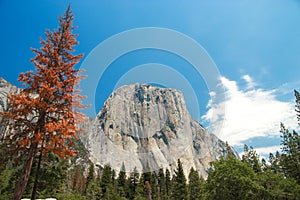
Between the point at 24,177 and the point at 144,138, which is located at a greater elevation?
the point at 144,138

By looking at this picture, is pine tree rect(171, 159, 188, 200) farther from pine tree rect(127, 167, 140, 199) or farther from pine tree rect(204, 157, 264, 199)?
pine tree rect(204, 157, 264, 199)

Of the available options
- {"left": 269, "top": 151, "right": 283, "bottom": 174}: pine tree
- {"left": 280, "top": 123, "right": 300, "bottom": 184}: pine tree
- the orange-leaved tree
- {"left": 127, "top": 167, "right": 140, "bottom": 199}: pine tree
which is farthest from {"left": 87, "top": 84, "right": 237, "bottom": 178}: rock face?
the orange-leaved tree

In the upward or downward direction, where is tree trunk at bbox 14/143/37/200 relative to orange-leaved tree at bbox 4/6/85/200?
downward

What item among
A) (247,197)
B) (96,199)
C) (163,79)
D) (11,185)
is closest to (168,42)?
(163,79)

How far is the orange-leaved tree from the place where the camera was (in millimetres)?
10023

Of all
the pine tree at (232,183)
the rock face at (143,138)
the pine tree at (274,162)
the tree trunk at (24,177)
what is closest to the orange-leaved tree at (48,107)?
the tree trunk at (24,177)

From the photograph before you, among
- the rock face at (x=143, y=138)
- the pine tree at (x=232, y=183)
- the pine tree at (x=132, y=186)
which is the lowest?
the pine tree at (x=232, y=183)

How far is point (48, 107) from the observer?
1055 cm

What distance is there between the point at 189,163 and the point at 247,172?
114 meters

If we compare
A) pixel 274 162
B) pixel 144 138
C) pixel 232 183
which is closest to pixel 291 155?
pixel 274 162

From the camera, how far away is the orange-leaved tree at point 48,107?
10.0 metres

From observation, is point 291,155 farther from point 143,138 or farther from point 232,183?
point 143,138

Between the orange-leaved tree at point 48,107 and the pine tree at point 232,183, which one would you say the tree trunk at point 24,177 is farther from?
the pine tree at point 232,183

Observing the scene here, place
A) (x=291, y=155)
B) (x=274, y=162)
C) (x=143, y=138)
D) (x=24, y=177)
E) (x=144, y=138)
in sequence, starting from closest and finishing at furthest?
(x=24, y=177)
(x=291, y=155)
(x=274, y=162)
(x=144, y=138)
(x=143, y=138)
